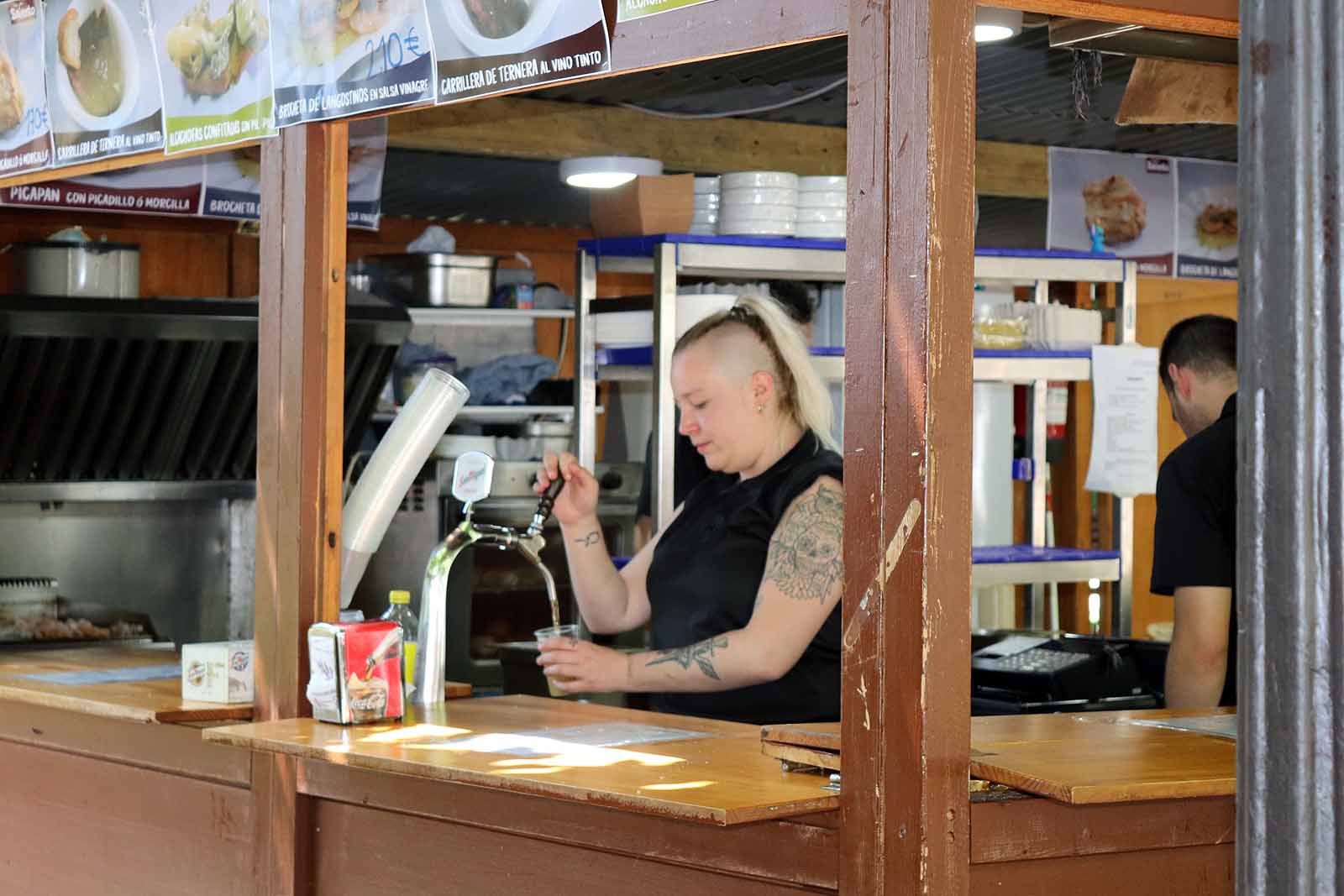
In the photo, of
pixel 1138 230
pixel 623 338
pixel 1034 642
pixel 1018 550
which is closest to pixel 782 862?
pixel 1034 642

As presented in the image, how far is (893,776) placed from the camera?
7.17 feet

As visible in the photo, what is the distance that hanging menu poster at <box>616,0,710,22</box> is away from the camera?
2.57m

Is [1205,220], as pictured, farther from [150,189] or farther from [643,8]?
[643,8]

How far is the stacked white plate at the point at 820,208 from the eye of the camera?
6227mm

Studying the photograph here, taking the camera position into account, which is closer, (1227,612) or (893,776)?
(893,776)

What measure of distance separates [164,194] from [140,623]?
2292mm

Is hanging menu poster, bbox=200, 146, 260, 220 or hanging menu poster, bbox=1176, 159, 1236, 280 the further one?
hanging menu poster, bbox=1176, 159, 1236, 280

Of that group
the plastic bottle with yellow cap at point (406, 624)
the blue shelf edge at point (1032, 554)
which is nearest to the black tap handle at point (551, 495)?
the plastic bottle with yellow cap at point (406, 624)

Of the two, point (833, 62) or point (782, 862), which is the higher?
point (833, 62)

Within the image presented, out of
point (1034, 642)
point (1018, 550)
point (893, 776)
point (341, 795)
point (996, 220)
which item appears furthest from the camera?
point (996, 220)

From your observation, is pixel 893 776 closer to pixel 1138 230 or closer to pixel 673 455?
pixel 673 455

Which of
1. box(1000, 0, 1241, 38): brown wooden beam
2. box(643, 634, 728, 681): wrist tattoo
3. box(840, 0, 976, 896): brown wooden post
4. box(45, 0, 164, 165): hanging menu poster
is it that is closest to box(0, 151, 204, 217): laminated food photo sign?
box(45, 0, 164, 165): hanging menu poster

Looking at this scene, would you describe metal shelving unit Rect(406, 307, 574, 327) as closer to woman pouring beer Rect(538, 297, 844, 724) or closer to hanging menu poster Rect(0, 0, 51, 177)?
hanging menu poster Rect(0, 0, 51, 177)

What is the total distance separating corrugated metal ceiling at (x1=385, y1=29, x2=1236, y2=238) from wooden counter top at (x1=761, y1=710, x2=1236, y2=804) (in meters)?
3.44
